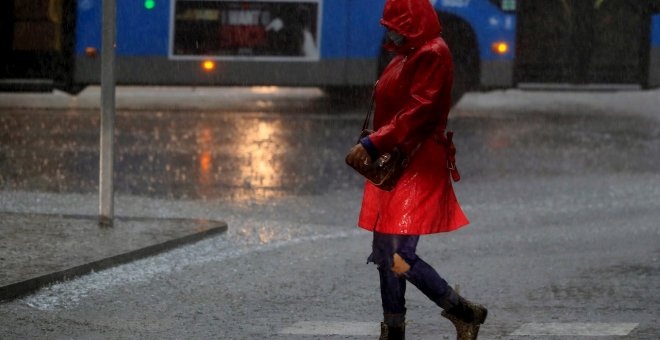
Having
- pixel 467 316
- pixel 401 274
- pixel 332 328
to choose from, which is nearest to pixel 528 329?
pixel 467 316

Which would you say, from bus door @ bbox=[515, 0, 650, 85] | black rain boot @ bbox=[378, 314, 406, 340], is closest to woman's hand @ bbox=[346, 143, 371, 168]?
black rain boot @ bbox=[378, 314, 406, 340]

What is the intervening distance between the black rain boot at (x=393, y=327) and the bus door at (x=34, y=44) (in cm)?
1170

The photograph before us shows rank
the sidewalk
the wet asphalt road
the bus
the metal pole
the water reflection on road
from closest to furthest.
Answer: the wet asphalt road → the sidewalk → the metal pole → the water reflection on road → the bus

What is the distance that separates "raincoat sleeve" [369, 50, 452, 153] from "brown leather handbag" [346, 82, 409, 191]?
34 millimetres

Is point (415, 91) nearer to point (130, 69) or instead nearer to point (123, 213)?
point (123, 213)

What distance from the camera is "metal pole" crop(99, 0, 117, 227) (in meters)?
9.47

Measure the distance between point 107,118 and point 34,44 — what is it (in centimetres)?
816

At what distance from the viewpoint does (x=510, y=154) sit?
14312mm

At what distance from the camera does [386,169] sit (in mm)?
5906

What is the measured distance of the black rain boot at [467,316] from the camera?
623 cm

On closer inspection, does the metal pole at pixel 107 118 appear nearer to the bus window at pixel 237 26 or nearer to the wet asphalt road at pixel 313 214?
the wet asphalt road at pixel 313 214

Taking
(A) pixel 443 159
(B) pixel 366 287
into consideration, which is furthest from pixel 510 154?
(A) pixel 443 159

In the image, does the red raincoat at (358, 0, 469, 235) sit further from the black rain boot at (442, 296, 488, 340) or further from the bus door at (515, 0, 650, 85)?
the bus door at (515, 0, 650, 85)

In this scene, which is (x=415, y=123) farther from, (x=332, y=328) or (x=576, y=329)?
(x=576, y=329)
